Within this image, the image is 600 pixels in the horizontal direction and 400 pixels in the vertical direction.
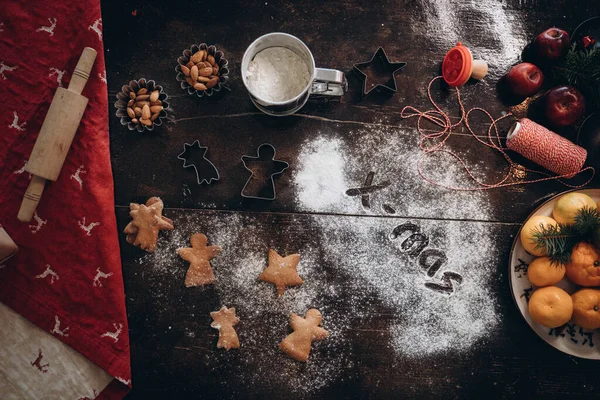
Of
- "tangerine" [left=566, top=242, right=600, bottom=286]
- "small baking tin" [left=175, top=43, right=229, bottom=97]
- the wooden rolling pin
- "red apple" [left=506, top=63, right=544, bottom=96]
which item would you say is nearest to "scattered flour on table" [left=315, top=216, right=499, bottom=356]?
"tangerine" [left=566, top=242, right=600, bottom=286]

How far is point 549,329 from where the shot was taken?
4.34 ft

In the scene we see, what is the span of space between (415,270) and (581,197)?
0.58 m

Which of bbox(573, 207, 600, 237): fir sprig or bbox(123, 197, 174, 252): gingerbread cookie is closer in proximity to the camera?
bbox(573, 207, 600, 237): fir sprig

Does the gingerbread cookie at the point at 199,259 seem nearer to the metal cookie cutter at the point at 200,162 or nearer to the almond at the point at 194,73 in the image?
the metal cookie cutter at the point at 200,162

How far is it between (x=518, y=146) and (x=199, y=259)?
1197mm

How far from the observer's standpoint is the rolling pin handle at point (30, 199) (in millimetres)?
1318

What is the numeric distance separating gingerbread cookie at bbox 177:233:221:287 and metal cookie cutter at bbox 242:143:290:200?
232 mm

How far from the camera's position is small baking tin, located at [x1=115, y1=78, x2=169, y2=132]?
1.36m

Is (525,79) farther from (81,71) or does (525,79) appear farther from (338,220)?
(81,71)

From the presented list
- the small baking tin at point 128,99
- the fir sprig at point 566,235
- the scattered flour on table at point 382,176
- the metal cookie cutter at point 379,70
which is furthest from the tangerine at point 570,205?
the small baking tin at point 128,99

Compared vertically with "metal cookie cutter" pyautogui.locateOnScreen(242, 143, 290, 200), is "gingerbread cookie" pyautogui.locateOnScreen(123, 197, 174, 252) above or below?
below

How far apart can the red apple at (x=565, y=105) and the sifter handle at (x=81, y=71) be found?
63.8 inches

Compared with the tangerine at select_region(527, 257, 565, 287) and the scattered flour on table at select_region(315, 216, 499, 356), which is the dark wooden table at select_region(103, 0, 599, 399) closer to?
the scattered flour on table at select_region(315, 216, 499, 356)

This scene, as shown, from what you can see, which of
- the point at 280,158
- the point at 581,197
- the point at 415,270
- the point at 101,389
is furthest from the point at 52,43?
the point at 581,197
